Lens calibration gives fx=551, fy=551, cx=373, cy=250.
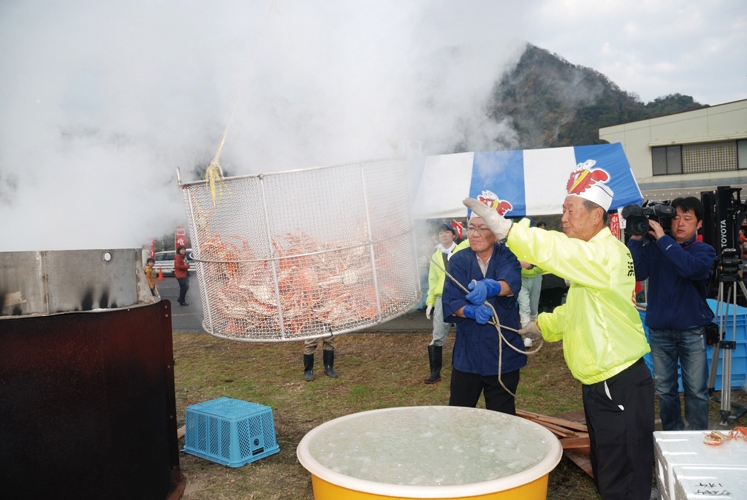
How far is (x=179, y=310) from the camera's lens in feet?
51.3

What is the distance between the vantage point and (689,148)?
23281 mm

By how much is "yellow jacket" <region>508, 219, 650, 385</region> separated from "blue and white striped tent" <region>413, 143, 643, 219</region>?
7268 mm

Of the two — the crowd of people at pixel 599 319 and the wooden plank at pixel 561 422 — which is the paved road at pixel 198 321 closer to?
the wooden plank at pixel 561 422

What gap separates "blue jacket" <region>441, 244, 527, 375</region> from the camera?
12.6 feet

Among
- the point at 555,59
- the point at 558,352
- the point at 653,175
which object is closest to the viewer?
the point at 555,59

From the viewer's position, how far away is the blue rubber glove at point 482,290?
3.59 metres

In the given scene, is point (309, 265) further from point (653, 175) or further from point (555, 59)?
point (653, 175)

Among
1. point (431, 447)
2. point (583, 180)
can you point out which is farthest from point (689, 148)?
point (431, 447)

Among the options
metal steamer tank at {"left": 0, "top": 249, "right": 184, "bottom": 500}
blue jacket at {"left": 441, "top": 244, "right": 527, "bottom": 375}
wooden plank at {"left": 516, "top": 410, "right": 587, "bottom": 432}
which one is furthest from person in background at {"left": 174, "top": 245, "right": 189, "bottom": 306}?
blue jacket at {"left": 441, "top": 244, "right": 527, "bottom": 375}

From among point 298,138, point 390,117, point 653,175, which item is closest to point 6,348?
point 298,138

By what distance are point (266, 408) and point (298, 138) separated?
2603 millimetres

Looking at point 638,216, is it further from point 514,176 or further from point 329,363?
point 514,176

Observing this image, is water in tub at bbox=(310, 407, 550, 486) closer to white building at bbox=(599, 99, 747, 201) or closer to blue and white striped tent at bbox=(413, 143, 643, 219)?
blue and white striped tent at bbox=(413, 143, 643, 219)

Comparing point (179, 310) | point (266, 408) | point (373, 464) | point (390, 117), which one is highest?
point (390, 117)
